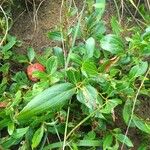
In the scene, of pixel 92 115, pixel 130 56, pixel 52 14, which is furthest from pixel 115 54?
pixel 52 14

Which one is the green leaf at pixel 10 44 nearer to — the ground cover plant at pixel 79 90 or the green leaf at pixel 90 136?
the ground cover plant at pixel 79 90

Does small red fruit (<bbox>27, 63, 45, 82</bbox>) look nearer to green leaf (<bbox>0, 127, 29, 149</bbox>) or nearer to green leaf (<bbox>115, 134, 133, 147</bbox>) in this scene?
green leaf (<bbox>0, 127, 29, 149</bbox>)

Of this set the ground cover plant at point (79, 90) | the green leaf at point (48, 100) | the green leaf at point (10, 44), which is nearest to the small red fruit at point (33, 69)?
the ground cover plant at point (79, 90)

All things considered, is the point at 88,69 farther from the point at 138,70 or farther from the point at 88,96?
the point at 138,70

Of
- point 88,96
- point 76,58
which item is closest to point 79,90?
point 88,96

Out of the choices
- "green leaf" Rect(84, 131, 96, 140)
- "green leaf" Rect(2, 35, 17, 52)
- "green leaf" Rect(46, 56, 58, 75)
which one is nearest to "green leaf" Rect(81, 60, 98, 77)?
"green leaf" Rect(46, 56, 58, 75)

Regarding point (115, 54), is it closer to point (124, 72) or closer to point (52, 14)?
point (124, 72)

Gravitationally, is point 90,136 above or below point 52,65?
below

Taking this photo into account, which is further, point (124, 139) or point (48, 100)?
point (124, 139)

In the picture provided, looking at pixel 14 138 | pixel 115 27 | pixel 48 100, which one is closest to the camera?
pixel 48 100
